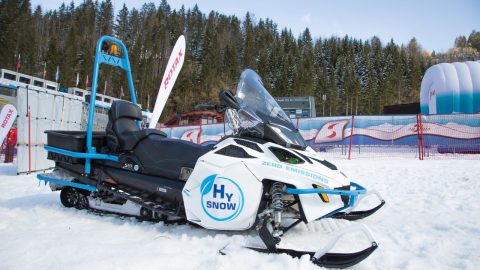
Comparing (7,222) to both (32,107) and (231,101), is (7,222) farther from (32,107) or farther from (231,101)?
(32,107)

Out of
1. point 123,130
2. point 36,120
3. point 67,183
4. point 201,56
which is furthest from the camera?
point 201,56

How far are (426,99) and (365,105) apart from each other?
1637 inches

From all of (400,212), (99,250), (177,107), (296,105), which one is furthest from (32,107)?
(177,107)

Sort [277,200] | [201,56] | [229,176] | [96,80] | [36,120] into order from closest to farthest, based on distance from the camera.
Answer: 1. [277,200]
2. [229,176]
3. [96,80]
4. [36,120]
5. [201,56]

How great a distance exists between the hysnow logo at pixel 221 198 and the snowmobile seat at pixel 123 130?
4.22 feet

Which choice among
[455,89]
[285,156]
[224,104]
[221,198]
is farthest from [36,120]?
[455,89]

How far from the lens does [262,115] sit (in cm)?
296

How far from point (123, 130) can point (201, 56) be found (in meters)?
68.2

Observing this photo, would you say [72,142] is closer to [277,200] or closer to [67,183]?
[67,183]

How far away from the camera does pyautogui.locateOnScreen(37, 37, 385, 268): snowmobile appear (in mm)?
2609

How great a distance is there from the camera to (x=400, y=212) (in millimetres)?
3842

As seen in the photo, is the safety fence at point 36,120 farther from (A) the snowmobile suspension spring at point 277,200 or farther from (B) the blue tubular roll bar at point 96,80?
(A) the snowmobile suspension spring at point 277,200

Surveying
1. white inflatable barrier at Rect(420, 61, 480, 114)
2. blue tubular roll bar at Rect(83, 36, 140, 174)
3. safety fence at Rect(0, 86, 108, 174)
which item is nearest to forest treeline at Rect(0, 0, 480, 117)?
white inflatable barrier at Rect(420, 61, 480, 114)

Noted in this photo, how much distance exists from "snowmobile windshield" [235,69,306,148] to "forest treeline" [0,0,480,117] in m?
48.8
